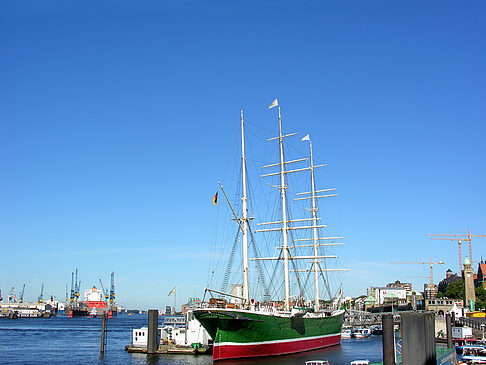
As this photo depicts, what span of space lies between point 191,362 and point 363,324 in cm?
9567

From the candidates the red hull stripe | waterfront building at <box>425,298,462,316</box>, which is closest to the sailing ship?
the red hull stripe

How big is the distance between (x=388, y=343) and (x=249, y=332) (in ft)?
79.5

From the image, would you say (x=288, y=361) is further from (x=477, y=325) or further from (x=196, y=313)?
(x=477, y=325)

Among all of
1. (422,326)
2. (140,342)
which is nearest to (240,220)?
(140,342)

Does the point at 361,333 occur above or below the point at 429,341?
below

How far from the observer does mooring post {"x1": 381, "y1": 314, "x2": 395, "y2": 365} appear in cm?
3975

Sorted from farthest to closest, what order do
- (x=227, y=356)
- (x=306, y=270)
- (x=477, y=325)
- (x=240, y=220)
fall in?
(x=306, y=270) < (x=477, y=325) < (x=240, y=220) < (x=227, y=356)

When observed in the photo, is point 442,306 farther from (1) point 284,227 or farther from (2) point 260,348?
(2) point 260,348

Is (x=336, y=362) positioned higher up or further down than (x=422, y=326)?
further down

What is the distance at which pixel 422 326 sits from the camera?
2038 cm

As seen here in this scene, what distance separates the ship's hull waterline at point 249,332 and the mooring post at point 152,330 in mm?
5151

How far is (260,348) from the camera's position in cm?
6238

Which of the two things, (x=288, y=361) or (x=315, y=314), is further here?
(x=315, y=314)

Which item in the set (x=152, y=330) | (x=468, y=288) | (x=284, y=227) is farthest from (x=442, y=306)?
(x=152, y=330)
